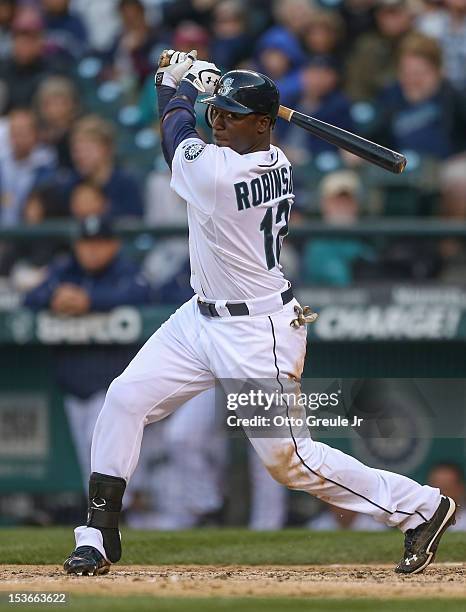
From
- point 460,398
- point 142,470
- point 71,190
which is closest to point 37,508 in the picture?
point 142,470

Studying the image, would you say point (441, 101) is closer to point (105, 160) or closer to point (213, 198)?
point (105, 160)

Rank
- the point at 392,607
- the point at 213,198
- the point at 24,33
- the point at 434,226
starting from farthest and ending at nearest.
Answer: the point at 24,33 → the point at 434,226 → the point at 213,198 → the point at 392,607

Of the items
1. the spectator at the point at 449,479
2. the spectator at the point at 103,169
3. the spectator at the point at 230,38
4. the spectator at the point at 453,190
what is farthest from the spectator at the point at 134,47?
the spectator at the point at 449,479

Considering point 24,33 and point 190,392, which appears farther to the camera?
point 24,33

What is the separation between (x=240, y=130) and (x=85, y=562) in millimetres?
1728

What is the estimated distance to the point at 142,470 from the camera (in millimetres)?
8047

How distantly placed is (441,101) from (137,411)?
4847 mm

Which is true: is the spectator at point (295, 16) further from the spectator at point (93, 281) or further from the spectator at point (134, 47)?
the spectator at point (93, 281)

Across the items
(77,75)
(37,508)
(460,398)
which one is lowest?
(37,508)

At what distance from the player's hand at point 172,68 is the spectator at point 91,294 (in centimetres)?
279

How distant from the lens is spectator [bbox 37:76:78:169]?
31.8 feet

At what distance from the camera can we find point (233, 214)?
481cm

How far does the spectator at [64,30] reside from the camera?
35.6 ft

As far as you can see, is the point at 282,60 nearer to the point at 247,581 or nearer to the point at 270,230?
the point at 270,230
